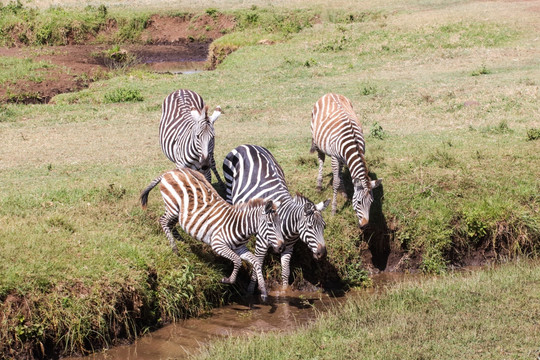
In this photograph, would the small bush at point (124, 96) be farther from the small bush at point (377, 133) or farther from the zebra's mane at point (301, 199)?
the zebra's mane at point (301, 199)

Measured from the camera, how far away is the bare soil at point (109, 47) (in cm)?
2358

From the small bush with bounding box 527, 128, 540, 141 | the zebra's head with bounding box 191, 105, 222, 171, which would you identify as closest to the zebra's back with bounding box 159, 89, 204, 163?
the zebra's head with bounding box 191, 105, 222, 171

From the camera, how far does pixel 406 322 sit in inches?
295

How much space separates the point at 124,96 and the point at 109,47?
1560cm

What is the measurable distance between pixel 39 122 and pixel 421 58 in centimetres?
1336

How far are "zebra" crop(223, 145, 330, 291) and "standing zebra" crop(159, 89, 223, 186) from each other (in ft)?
1.40

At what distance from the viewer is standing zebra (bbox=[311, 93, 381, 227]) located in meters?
9.91

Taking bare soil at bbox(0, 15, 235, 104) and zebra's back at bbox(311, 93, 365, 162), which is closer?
zebra's back at bbox(311, 93, 365, 162)

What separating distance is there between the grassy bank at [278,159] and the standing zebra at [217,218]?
0.42 metres

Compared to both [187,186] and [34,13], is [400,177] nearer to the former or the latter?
[187,186]

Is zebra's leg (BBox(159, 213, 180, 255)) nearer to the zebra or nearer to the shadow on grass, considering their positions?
the zebra

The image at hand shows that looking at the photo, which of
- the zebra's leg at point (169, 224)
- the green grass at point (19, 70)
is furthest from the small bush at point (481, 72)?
the green grass at point (19, 70)

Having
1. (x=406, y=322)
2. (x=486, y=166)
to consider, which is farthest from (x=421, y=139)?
(x=406, y=322)

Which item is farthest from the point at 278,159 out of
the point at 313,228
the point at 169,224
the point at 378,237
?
the point at 313,228
